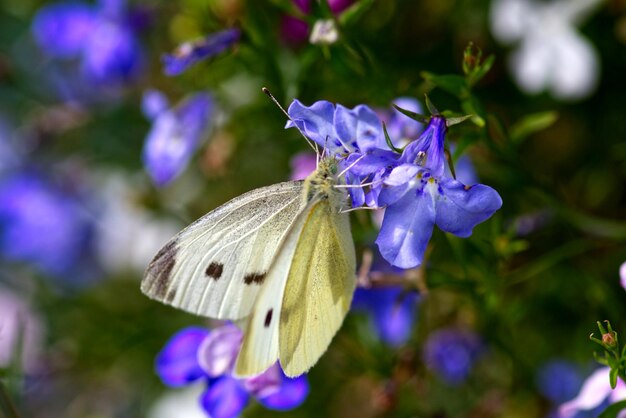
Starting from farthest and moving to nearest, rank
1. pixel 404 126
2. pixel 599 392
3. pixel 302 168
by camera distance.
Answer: pixel 302 168, pixel 404 126, pixel 599 392

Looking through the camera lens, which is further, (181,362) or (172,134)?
(172,134)

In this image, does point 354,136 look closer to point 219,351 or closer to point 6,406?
point 219,351

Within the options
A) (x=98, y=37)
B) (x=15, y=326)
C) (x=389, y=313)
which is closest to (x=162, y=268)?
(x=389, y=313)

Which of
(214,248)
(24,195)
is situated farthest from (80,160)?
(214,248)

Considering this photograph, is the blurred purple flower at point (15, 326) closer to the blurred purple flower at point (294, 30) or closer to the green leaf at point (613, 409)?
the blurred purple flower at point (294, 30)

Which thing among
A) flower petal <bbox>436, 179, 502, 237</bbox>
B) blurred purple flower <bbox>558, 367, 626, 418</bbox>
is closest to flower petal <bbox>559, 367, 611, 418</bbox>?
blurred purple flower <bbox>558, 367, 626, 418</bbox>

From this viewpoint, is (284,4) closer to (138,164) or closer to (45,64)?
(138,164)
